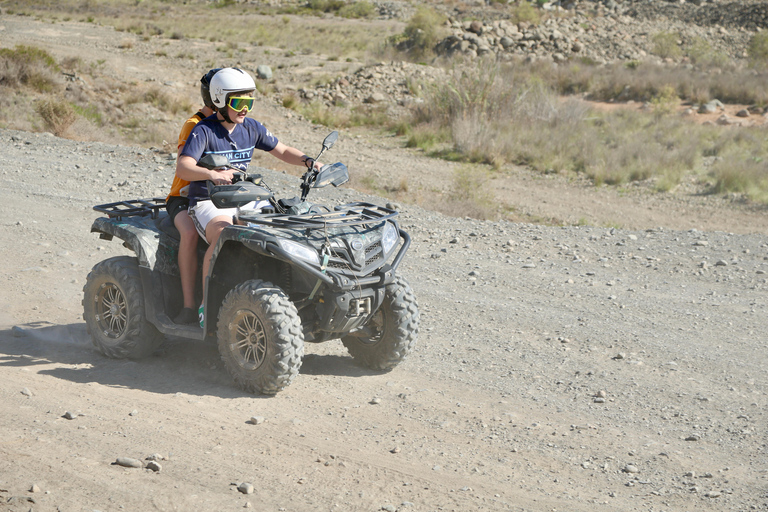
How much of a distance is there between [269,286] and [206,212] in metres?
0.70

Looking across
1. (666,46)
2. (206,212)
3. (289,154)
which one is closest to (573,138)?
(289,154)

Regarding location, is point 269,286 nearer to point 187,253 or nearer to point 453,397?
point 187,253

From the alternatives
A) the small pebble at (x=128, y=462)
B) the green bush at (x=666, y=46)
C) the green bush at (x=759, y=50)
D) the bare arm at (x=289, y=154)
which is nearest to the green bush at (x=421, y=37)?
the green bush at (x=666, y=46)

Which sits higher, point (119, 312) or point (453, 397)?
point (119, 312)

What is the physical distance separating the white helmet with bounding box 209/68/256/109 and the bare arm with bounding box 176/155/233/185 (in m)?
0.47

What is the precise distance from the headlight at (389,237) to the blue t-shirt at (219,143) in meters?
1.10

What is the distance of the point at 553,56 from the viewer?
36.3 m

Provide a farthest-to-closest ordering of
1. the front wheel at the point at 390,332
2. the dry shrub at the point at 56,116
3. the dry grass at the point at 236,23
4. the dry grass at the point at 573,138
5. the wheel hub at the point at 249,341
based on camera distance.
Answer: the dry grass at the point at 236,23 < the dry grass at the point at 573,138 < the dry shrub at the point at 56,116 < the front wheel at the point at 390,332 < the wheel hub at the point at 249,341

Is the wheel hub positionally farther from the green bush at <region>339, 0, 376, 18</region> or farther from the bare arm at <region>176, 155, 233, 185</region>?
the green bush at <region>339, 0, 376, 18</region>

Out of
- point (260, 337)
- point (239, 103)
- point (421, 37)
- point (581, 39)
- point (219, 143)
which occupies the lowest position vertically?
point (260, 337)

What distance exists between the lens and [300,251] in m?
4.84

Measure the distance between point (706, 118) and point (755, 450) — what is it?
2281 centimetres

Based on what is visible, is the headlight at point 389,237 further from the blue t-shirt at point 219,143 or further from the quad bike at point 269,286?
the blue t-shirt at point 219,143

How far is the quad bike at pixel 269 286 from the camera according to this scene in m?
4.96
